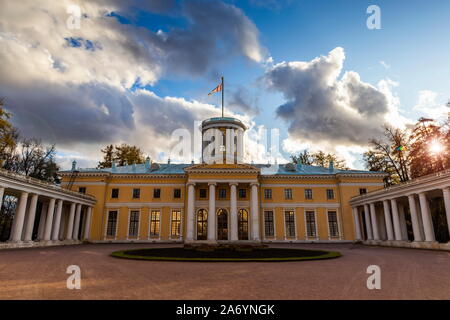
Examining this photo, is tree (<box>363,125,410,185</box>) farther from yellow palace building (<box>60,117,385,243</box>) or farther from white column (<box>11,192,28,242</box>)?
white column (<box>11,192,28,242</box>)

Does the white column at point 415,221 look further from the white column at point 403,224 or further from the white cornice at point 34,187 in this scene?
the white cornice at point 34,187

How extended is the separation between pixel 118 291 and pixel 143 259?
7.32 meters

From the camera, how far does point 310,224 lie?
1340 inches


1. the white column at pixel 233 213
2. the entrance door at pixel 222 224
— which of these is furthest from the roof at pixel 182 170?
the entrance door at pixel 222 224

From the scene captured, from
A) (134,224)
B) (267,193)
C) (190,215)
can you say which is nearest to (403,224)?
(267,193)

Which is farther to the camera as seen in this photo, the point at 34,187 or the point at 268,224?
the point at 268,224

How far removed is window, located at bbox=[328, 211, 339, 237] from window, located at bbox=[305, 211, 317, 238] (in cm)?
198

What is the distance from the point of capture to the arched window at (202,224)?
32.3 metres

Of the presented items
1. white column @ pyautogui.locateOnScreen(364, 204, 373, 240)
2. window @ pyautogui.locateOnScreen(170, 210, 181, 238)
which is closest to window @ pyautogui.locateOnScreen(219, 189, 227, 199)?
window @ pyautogui.locateOnScreen(170, 210, 181, 238)

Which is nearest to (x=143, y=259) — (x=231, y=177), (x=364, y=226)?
(x=231, y=177)

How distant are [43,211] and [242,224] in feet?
73.3

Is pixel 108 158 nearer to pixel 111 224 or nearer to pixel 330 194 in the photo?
pixel 111 224
